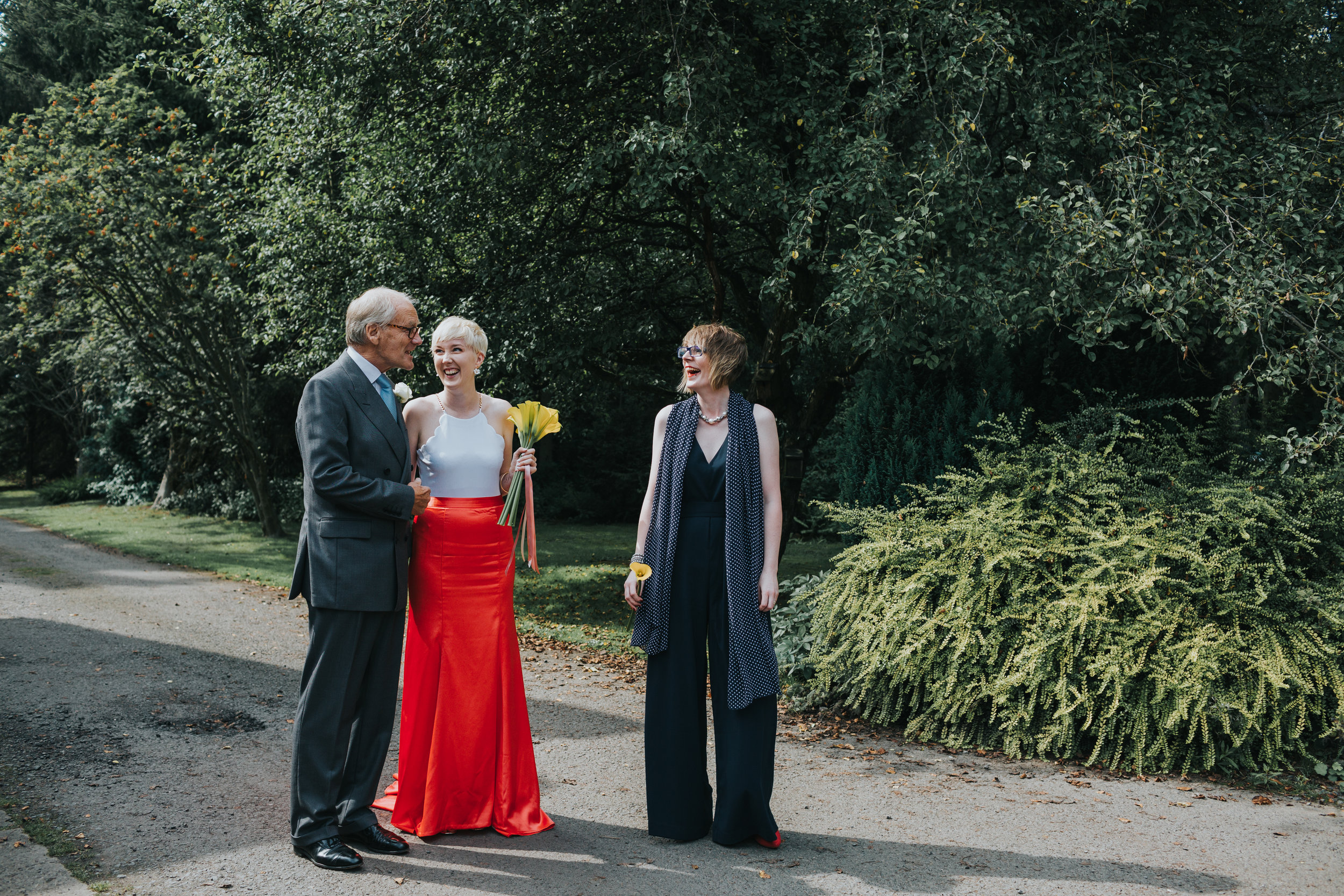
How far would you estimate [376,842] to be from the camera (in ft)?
13.0

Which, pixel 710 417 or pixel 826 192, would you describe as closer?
pixel 710 417

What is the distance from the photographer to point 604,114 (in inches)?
350

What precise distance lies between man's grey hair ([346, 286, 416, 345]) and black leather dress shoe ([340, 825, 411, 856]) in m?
2.02

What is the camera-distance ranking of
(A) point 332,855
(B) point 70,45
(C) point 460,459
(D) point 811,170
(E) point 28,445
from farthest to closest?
(E) point 28,445 < (B) point 70,45 < (D) point 811,170 < (C) point 460,459 < (A) point 332,855

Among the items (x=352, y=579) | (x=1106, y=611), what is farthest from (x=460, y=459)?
(x=1106, y=611)

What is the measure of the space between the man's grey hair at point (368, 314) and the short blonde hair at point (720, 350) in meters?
1.25

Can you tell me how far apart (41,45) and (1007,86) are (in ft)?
80.2

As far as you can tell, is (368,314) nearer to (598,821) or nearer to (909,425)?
(598,821)

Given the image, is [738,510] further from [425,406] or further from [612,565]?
[612,565]

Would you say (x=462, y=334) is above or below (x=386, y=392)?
above

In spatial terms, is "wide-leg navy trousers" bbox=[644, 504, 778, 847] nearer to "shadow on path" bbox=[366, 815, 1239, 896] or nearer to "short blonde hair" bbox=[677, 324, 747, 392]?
"shadow on path" bbox=[366, 815, 1239, 896]

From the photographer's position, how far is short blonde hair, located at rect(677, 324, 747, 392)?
4.20 m

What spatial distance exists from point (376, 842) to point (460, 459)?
1.62 m

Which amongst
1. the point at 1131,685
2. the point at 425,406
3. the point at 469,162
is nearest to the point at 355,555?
the point at 425,406
